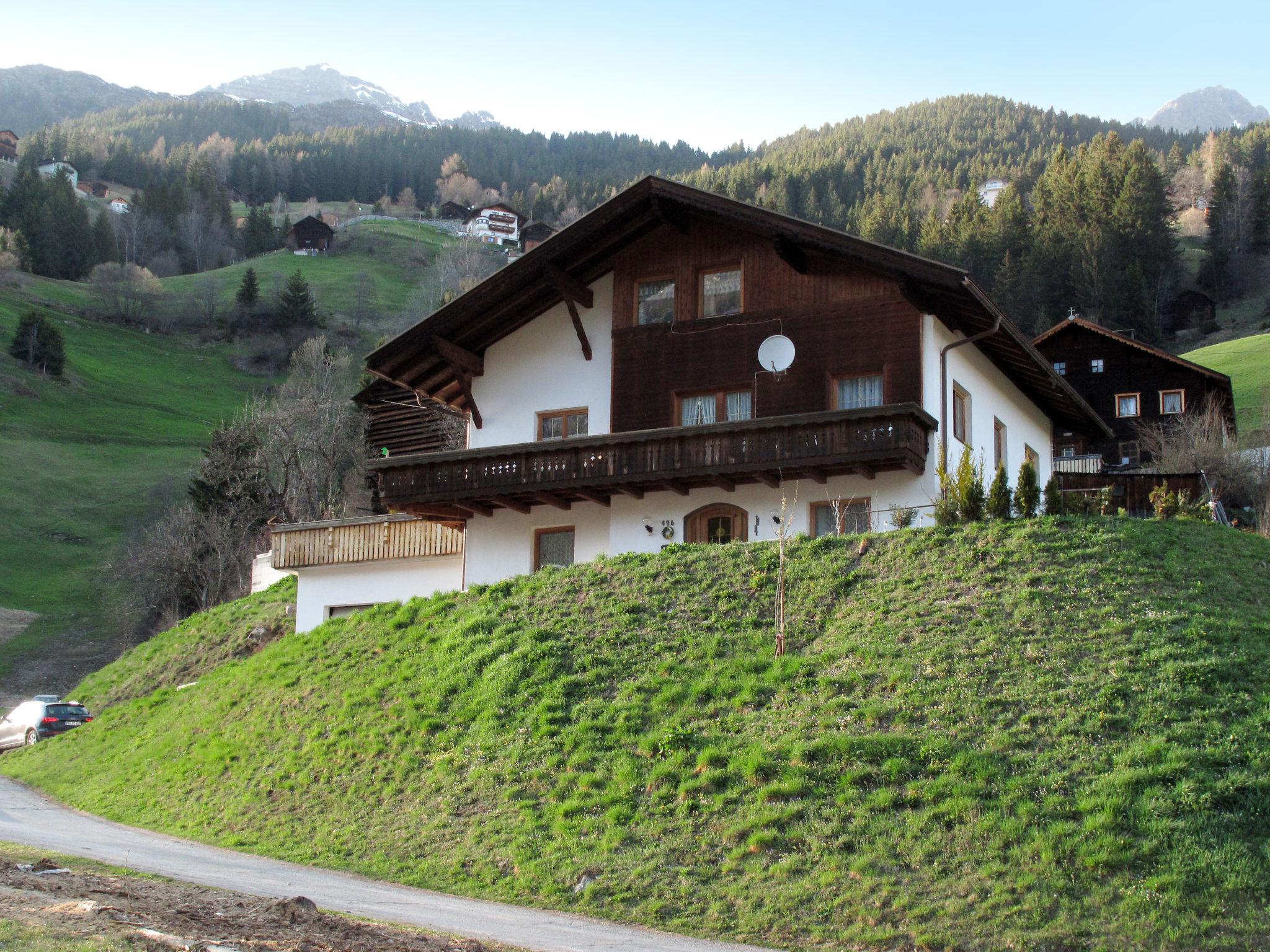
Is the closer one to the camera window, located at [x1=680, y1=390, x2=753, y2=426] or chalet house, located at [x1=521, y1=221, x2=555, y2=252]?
window, located at [x1=680, y1=390, x2=753, y2=426]

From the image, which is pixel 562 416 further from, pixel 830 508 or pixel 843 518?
pixel 843 518

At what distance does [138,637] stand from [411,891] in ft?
146

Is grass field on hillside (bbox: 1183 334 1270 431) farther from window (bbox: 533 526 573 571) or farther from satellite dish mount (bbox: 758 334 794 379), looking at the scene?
window (bbox: 533 526 573 571)

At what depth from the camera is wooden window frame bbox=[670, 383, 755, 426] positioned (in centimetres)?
→ 2767

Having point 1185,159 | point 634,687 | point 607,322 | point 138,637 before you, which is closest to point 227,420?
point 138,637

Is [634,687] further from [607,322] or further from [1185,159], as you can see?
[1185,159]

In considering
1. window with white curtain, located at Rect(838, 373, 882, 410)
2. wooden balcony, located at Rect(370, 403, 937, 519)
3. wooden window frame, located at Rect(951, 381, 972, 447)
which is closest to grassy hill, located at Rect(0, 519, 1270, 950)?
wooden balcony, located at Rect(370, 403, 937, 519)

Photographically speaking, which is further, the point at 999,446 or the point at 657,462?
the point at 999,446

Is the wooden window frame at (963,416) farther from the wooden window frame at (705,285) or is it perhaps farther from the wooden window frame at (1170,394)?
the wooden window frame at (1170,394)

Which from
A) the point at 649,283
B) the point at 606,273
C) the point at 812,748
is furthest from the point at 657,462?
the point at 812,748

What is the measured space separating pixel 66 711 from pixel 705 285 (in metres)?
18.9

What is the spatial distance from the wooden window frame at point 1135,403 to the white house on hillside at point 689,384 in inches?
1343

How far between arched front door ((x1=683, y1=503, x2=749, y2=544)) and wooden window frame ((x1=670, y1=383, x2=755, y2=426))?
2.06m

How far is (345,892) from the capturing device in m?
14.3
